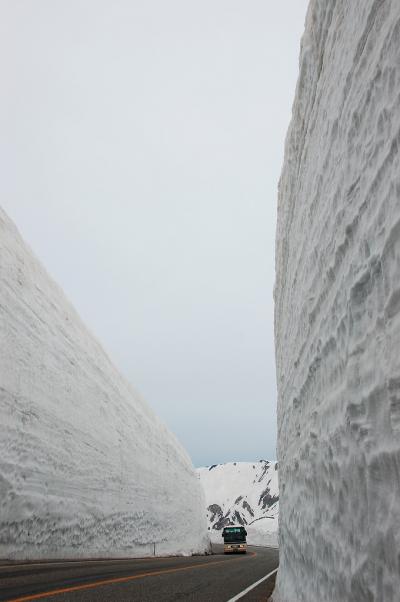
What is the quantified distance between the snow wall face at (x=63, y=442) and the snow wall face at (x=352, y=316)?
39.9ft

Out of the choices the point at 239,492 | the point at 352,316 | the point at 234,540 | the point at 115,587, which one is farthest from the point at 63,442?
the point at 239,492

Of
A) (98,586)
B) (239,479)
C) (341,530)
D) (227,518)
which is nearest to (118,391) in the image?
(98,586)

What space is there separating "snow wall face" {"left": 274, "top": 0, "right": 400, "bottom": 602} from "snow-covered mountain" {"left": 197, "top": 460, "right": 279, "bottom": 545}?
13880cm

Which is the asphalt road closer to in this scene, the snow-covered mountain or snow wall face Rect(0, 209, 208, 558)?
snow wall face Rect(0, 209, 208, 558)

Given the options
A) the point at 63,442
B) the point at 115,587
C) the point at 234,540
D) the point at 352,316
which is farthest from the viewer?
the point at 234,540

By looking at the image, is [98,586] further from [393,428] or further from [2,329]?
[2,329]

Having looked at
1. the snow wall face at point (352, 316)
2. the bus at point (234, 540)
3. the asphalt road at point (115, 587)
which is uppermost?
the snow wall face at point (352, 316)

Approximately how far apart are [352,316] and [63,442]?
1765 centimetres

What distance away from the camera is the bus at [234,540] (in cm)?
2994

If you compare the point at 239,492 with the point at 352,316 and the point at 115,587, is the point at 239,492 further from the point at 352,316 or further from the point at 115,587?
the point at 352,316

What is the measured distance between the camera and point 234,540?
3166cm

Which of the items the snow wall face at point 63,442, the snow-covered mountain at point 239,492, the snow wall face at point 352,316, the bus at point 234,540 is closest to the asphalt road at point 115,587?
the snow wall face at point 352,316

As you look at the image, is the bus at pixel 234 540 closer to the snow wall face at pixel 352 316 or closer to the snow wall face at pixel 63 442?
the snow wall face at pixel 63 442

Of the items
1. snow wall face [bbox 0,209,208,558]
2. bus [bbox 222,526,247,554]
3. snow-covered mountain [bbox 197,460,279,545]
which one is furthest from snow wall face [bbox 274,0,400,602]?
snow-covered mountain [bbox 197,460,279,545]
